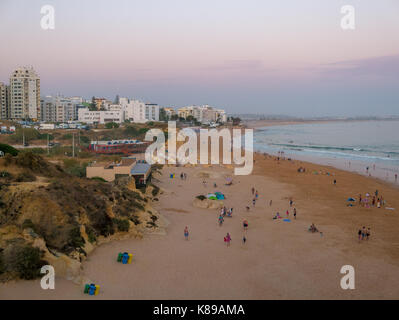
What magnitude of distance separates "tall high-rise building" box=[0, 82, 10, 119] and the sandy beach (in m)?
69.4

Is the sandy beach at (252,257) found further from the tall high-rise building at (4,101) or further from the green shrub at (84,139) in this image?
the tall high-rise building at (4,101)

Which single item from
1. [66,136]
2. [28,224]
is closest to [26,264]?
[28,224]

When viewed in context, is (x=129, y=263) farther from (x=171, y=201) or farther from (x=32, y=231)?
(x=171, y=201)

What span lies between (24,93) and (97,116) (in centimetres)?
1708

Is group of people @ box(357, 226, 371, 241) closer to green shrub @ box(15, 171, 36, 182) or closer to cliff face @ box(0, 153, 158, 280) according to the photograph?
cliff face @ box(0, 153, 158, 280)

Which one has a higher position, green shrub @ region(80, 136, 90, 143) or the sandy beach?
green shrub @ region(80, 136, 90, 143)

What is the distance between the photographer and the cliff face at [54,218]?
399 inches

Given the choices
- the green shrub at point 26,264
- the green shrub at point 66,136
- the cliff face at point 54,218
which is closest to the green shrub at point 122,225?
the cliff face at point 54,218

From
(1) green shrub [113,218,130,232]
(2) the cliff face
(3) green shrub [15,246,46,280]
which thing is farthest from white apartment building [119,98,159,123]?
Answer: (3) green shrub [15,246,46,280]

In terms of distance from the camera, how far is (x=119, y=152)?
42.5m

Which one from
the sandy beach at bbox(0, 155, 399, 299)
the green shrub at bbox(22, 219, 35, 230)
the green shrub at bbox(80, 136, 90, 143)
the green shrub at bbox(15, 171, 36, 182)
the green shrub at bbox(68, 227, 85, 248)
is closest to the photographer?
the sandy beach at bbox(0, 155, 399, 299)

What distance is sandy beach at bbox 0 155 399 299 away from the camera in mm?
10539

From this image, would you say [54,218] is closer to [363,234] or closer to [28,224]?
[28,224]

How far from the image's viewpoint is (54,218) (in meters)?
11.9
